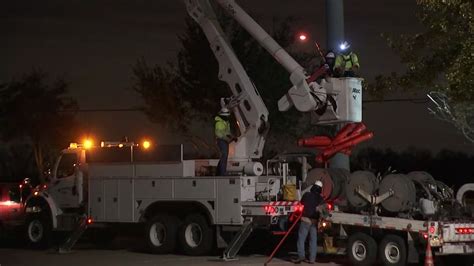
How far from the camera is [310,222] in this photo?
1702 centimetres

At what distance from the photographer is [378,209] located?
16.6 metres

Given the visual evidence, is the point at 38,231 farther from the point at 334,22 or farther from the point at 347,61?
the point at 347,61

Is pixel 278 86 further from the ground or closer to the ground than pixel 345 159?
further from the ground

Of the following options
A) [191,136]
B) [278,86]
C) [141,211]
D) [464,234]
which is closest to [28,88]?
[191,136]

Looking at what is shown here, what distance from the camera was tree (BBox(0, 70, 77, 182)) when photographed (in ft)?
145

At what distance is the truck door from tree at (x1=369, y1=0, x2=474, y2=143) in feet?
26.6

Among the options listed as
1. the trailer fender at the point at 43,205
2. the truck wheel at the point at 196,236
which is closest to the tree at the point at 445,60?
the truck wheel at the point at 196,236

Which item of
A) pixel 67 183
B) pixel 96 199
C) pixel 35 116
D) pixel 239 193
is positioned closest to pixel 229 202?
pixel 239 193

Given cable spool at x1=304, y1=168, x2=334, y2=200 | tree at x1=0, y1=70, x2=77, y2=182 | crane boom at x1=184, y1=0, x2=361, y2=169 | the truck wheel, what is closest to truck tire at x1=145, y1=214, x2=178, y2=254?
the truck wheel

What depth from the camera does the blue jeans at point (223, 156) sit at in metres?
19.0

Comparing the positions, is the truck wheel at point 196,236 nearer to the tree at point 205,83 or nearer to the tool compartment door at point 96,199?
the tool compartment door at point 96,199

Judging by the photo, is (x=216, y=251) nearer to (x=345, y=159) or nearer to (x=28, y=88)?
(x=345, y=159)

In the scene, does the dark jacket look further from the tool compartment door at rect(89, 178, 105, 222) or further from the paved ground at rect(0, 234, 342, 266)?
the tool compartment door at rect(89, 178, 105, 222)

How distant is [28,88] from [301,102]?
29.5 m
